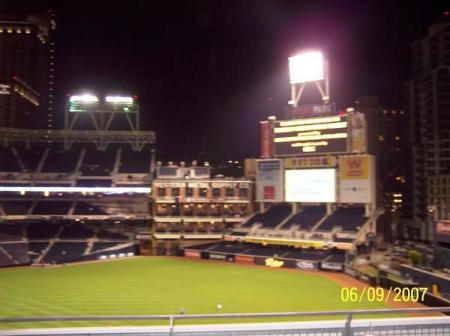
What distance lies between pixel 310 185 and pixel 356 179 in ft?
16.1

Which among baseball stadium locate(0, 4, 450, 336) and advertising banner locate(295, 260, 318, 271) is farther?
advertising banner locate(295, 260, 318, 271)

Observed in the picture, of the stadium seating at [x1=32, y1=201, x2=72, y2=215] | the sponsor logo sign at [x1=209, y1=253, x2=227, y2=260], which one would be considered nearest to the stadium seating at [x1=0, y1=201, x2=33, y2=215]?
the stadium seating at [x1=32, y1=201, x2=72, y2=215]

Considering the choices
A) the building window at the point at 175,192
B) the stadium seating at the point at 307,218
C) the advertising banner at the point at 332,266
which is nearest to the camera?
the advertising banner at the point at 332,266

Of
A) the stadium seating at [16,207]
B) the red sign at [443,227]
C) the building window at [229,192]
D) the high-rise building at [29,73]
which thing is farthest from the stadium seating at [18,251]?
the red sign at [443,227]

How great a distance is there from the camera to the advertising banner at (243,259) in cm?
3920

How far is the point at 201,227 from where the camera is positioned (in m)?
48.7

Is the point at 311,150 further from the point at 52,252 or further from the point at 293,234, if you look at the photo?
the point at 52,252

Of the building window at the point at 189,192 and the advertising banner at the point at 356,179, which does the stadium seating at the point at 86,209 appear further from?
the advertising banner at the point at 356,179

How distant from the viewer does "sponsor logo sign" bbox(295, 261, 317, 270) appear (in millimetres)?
35062

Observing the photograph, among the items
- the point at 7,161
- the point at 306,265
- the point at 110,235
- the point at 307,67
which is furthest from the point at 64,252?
the point at 307,67

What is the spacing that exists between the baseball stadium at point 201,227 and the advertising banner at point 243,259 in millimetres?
109

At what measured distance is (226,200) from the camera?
49312 millimetres

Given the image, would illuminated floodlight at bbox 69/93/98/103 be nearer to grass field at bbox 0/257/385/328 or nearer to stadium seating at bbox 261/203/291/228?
grass field at bbox 0/257/385/328

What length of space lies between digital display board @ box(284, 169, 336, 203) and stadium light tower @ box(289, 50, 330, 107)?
6.97 metres
